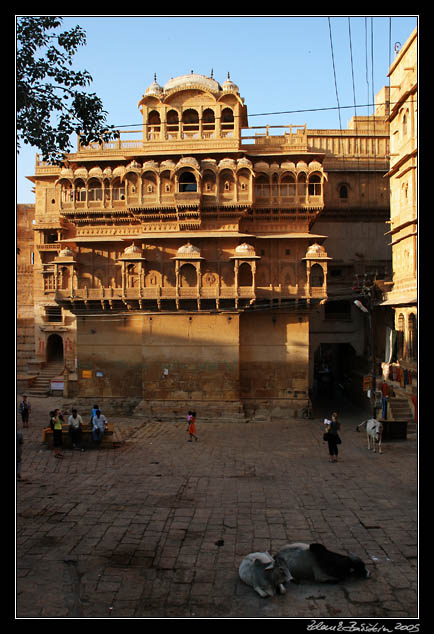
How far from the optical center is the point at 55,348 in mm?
39406

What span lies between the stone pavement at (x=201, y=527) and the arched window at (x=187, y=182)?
47.6ft

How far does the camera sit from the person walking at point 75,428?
17.4m

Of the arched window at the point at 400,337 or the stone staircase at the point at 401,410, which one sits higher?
the arched window at the point at 400,337

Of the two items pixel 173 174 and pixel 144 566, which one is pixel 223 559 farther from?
pixel 173 174

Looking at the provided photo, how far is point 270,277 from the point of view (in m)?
27.0

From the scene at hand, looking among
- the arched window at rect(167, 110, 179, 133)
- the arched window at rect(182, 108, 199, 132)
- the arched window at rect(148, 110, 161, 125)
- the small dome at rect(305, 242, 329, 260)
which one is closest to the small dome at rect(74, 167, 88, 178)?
the arched window at rect(148, 110, 161, 125)

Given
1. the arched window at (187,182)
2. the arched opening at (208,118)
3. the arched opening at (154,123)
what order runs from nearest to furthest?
the arched window at (187,182), the arched opening at (208,118), the arched opening at (154,123)

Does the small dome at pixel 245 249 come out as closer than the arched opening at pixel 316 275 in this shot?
Yes

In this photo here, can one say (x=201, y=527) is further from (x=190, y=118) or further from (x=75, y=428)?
(x=190, y=118)

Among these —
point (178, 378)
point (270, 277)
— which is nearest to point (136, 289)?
point (178, 378)

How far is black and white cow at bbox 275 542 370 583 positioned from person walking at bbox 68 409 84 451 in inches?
455

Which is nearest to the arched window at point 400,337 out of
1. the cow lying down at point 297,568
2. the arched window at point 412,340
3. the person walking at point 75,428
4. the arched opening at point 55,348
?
the arched window at point 412,340

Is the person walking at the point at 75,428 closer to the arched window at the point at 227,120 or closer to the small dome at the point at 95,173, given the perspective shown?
the small dome at the point at 95,173

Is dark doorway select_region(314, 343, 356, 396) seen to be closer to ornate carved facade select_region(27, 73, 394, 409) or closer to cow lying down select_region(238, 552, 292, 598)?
ornate carved facade select_region(27, 73, 394, 409)
